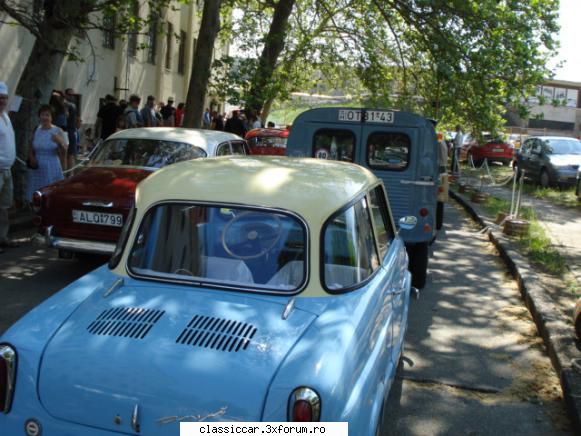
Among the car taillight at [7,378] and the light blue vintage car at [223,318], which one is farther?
the car taillight at [7,378]

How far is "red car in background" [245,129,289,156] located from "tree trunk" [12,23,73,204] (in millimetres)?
5769

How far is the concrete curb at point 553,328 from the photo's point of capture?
508 cm

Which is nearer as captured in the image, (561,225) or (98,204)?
(98,204)

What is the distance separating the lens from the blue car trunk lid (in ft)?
9.46

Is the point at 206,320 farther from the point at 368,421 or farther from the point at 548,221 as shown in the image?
the point at 548,221

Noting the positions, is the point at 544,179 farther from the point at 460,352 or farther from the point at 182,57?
the point at 460,352

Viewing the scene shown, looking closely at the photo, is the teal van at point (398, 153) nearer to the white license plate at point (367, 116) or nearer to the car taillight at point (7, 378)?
the white license plate at point (367, 116)

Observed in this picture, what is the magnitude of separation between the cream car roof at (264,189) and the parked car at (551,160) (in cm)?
1777

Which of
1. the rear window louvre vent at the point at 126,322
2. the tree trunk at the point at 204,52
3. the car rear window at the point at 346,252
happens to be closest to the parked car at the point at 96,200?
the car rear window at the point at 346,252

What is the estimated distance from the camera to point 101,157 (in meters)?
9.09

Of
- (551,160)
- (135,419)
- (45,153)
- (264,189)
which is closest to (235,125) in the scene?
(551,160)

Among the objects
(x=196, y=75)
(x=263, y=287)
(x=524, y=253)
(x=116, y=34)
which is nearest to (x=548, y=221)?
(x=524, y=253)

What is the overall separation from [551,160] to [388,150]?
14960mm

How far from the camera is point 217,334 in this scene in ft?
10.5
